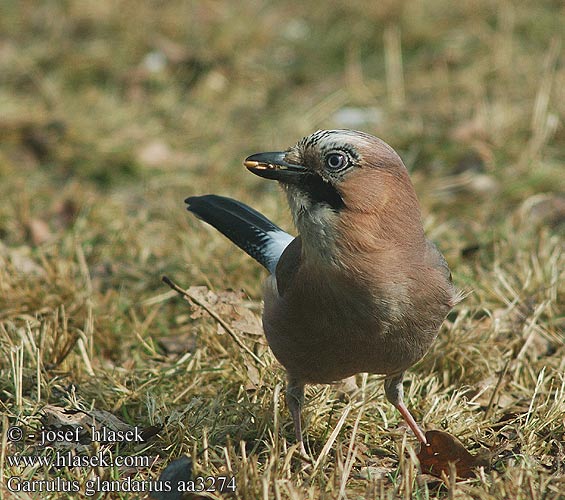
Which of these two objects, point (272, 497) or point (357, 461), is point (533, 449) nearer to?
point (357, 461)

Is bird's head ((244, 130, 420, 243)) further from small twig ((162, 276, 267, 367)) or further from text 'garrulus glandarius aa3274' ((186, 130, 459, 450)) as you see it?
small twig ((162, 276, 267, 367))

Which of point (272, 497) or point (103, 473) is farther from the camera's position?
point (103, 473)

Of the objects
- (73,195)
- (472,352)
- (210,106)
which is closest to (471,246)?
(472,352)

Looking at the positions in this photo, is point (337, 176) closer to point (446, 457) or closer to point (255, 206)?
point (446, 457)

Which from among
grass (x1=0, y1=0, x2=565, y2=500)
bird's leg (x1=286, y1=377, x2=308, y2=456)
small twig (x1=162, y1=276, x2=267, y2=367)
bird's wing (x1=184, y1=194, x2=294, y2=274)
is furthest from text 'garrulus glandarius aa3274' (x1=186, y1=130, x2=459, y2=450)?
bird's wing (x1=184, y1=194, x2=294, y2=274)

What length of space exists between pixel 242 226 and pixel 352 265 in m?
1.19

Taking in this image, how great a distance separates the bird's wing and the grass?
0.29 metres

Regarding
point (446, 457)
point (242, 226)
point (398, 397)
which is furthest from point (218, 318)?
point (446, 457)

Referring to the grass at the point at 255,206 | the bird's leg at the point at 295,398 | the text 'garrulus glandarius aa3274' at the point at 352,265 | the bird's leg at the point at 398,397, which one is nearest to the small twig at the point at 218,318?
the grass at the point at 255,206

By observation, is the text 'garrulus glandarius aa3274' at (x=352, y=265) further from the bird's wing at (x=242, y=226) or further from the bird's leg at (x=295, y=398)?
the bird's wing at (x=242, y=226)

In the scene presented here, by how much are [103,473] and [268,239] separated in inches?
60.2

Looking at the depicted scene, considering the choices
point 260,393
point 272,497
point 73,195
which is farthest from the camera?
point 73,195

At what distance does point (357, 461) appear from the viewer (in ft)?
10.9

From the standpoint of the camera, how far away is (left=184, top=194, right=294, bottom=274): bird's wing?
4.13 m
